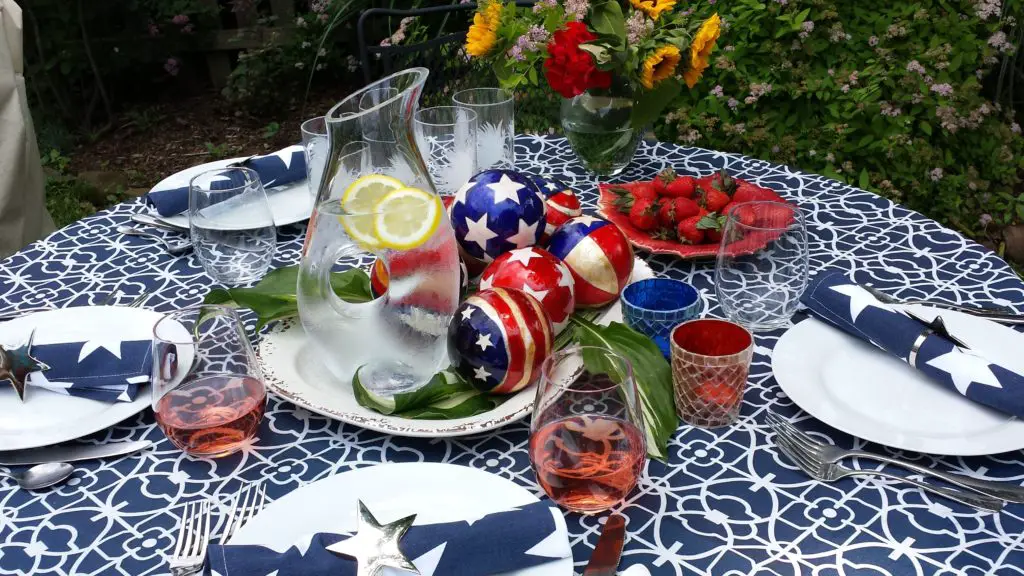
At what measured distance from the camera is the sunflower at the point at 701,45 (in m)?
1.40

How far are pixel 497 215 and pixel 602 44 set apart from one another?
16.9 inches

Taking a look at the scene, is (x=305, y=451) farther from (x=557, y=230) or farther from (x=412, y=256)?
(x=557, y=230)

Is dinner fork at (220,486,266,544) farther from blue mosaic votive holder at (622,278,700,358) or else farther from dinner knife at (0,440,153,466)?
blue mosaic votive holder at (622,278,700,358)

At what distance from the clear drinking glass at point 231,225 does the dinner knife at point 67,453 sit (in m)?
0.39

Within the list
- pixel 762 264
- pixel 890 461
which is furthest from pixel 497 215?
pixel 890 461

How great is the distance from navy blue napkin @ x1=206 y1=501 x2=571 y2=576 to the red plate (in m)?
0.49

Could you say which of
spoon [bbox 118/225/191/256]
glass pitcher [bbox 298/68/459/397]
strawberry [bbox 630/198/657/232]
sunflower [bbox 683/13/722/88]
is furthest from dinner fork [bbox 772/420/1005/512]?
spoon [bbox 118/225/191/256]

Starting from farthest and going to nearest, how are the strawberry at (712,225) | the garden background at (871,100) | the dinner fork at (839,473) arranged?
1. the garden background at (871,100)
2. the strawberry at (712,225)
3. the dinner fork at (839,473)

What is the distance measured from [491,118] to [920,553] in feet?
3.23

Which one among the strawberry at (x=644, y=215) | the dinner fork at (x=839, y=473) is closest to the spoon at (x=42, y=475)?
the dinner fork at (x=839, y=473)

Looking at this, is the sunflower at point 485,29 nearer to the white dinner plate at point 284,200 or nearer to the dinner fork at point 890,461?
the white dinner plate at point 284,200

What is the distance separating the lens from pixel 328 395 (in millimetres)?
961

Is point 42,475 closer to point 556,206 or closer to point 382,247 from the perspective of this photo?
point 382,247

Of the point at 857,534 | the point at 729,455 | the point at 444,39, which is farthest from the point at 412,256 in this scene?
the point at 444,39
